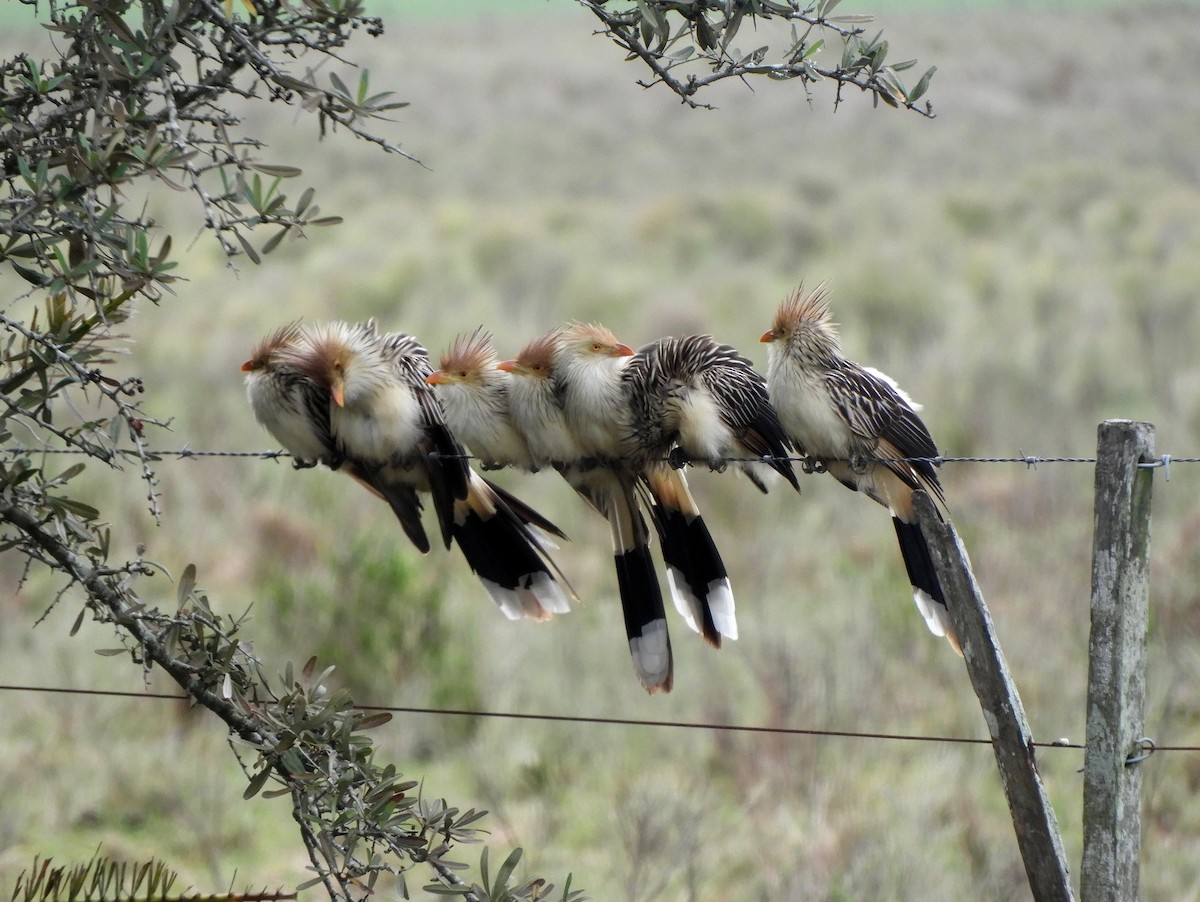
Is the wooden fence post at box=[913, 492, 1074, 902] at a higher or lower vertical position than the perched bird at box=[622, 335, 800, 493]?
lower

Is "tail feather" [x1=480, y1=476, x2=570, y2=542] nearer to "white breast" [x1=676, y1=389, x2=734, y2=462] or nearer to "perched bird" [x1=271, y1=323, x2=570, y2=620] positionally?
"perched bird" [x1=271, y1=323, x2=570, y2=620]

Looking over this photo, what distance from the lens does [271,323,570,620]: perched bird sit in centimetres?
445

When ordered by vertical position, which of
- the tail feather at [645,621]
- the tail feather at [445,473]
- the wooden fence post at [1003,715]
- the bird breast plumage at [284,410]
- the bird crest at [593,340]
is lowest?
the wooden fence post at [1003,715]

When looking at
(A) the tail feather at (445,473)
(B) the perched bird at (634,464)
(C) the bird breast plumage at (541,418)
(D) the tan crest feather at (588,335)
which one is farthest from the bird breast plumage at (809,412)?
(A) the tail feather at (445,473)

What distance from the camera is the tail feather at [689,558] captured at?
4.48 meters

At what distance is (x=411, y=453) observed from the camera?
14.9ft

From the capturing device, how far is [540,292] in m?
20.5

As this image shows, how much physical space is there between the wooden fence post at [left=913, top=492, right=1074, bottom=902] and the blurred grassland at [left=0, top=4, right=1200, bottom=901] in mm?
1880

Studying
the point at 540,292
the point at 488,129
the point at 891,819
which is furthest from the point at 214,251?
the point at 891,819

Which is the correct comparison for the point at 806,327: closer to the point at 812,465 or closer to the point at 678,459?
the point at 812,465

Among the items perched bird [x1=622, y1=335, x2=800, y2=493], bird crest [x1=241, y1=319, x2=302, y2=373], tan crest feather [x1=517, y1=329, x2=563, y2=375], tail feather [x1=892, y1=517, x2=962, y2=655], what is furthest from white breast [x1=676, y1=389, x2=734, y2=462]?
bird crest [x1=241, y1=319, x2=302, y2=373]

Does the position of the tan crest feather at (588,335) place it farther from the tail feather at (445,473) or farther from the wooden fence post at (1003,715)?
the wooden fence post at (1003,715)

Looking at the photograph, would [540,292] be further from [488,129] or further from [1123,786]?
[1123,786]

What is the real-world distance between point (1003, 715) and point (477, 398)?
203cm
